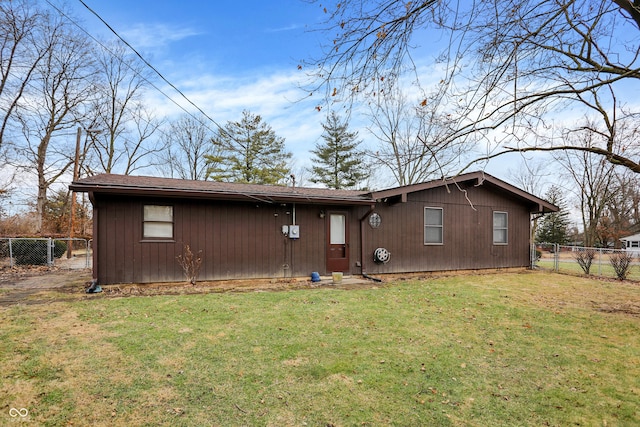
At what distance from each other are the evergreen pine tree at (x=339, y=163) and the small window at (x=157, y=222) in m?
18.3

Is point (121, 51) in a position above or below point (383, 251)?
above

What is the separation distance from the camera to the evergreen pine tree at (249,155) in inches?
886

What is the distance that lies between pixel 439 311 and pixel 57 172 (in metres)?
20.3

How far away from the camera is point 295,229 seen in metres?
9.23

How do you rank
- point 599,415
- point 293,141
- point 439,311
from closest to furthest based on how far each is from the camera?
1. point 599,415
2. point 439,311
3. point 293,141

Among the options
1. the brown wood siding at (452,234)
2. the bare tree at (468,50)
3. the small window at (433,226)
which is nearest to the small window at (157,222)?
the brown wood siding at (452,234)

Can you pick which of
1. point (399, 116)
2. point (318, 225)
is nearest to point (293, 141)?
point (399, 116)

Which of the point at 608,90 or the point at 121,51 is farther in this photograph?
the point at 121,51

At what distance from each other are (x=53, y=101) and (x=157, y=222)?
14.8 m

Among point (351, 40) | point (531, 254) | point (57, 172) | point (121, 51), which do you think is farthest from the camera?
point (121, 51)

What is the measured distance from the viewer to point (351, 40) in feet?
10.4

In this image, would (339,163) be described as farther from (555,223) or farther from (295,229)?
(555,223)

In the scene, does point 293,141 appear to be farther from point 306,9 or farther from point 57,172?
point 306,9

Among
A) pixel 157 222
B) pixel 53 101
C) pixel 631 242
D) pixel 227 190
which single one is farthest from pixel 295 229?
pixel 631 242
